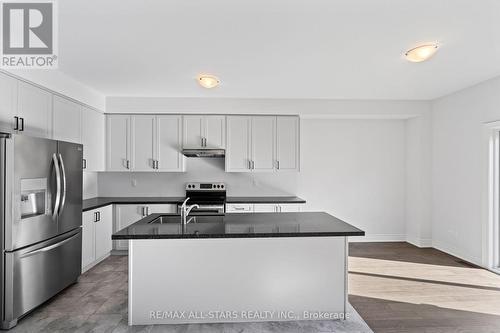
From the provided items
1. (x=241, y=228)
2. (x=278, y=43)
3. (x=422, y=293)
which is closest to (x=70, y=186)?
(x=241, y=228)

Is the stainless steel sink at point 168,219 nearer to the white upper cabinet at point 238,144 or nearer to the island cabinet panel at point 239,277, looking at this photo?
the island cabinet panel at point 239,277

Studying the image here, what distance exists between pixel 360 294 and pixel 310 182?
260 centimetres

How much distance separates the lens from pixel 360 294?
328cm

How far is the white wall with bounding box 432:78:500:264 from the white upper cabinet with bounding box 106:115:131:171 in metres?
5.18

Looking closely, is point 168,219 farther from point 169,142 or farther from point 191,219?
point 169,142

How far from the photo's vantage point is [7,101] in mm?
2912

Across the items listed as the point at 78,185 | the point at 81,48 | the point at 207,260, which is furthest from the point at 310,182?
the point at 81,48

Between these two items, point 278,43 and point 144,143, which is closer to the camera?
point 278,43

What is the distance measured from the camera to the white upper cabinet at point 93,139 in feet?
14.4

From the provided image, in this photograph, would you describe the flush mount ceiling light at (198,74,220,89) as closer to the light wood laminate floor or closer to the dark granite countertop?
the dark granite countertop

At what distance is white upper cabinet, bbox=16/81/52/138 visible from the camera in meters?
3.10

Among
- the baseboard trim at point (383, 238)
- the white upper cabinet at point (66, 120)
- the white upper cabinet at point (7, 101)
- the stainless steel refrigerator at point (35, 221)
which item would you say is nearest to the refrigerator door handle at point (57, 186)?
the stainless steel refrigerator at point (35, 221)

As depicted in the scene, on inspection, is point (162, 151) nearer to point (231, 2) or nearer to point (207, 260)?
point (207, 260)

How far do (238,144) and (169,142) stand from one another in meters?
1.14
